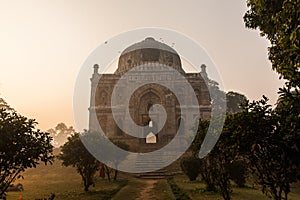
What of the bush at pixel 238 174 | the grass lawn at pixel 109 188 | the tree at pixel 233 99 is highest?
the tree at pixel 233 99

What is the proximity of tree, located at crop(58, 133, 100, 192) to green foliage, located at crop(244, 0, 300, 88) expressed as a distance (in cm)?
1056

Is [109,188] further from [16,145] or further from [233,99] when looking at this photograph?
[233,99]

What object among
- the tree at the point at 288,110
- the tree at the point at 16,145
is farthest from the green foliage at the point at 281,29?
the tree at the point at 16,145

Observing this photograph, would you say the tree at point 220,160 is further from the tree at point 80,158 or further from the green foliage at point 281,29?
the tree at point 80,158

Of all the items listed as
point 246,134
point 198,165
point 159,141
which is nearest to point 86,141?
point 198,165

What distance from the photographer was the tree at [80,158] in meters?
15.3

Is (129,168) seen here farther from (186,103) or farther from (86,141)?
(186,103)

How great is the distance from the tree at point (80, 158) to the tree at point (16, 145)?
23.5 ft

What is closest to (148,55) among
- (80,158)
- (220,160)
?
(80,158)

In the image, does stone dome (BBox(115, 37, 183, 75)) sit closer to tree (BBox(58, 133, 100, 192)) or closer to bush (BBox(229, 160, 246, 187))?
tree (BBox(58, 133, 100, 192))

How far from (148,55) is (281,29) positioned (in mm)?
33646

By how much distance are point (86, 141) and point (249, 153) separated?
1145 centimetres

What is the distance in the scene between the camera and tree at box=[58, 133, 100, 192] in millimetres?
15289

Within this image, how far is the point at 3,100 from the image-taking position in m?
32.0
